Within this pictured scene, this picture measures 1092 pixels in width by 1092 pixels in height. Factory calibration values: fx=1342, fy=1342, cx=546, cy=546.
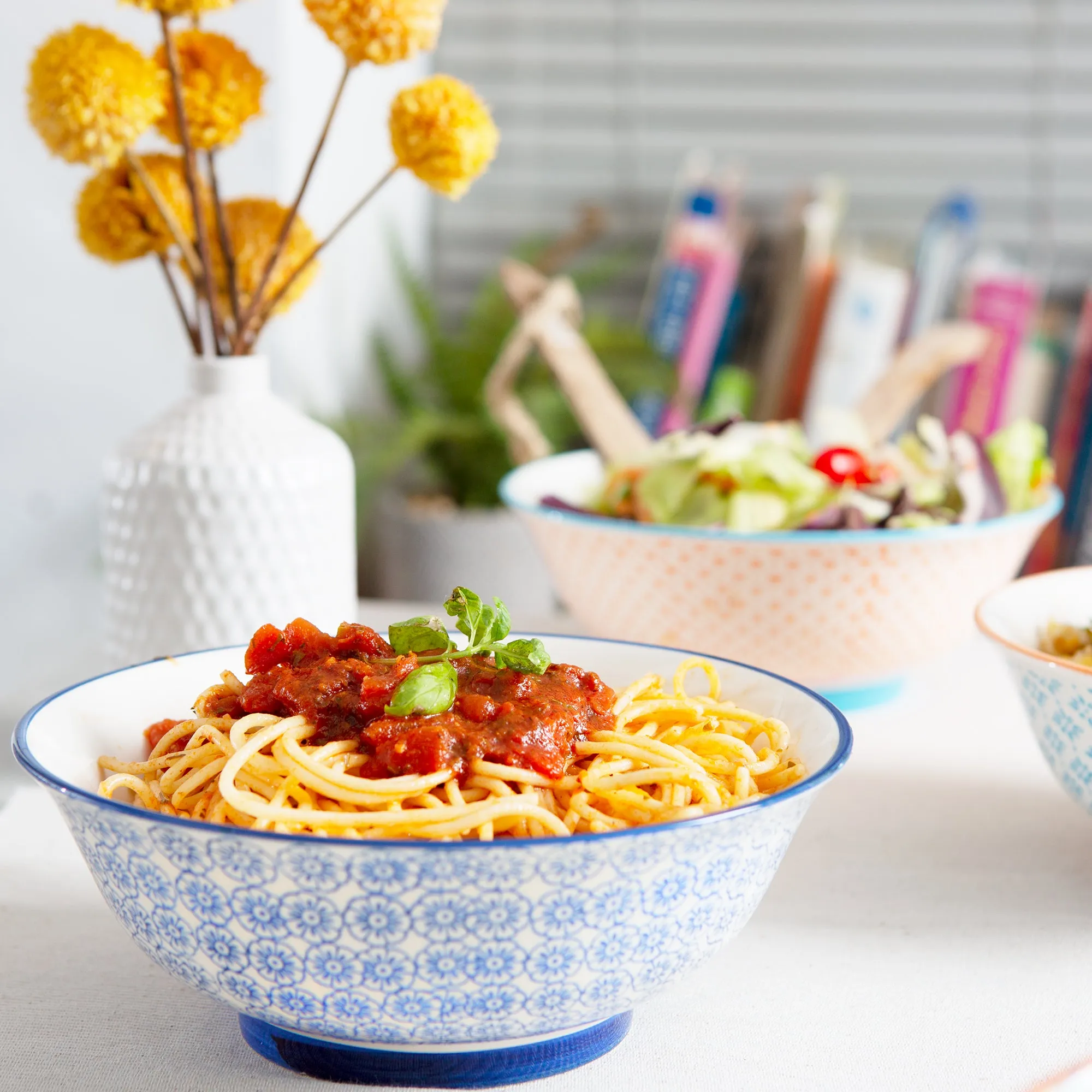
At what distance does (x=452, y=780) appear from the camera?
2.58 feet

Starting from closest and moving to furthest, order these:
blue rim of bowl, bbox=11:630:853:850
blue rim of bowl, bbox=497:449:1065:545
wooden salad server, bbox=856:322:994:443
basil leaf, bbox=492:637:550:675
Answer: blue rim of bowl, bbox=11:630:853:850 < basil leaf, bbox=492:637:550:675 < blue rim of bowl, bbox=497:449:1065:545 < wooden salad server, bbox=856:322:994:443

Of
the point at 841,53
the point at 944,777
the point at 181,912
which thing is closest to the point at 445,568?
the point at 841,53

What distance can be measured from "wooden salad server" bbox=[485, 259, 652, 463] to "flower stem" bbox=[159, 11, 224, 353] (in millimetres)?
489

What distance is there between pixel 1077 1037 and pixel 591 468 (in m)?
0.98

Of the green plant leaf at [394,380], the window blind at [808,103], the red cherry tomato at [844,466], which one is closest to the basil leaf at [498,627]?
the red cherry tomato at [844,466]

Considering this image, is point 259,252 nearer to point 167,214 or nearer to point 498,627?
point 167,214

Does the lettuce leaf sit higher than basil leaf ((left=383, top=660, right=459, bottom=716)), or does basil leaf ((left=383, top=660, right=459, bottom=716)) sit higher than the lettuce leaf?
basil leaf ((left=383, top=660, right=459, bottom=716))

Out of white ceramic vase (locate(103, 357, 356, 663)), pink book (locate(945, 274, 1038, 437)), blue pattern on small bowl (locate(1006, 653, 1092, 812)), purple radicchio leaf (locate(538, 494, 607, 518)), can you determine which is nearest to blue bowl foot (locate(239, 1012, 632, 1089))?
blue pattern on small bowl (locate(1006, 653, 1092, 812))

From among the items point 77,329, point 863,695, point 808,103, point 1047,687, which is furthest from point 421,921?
point 808,103

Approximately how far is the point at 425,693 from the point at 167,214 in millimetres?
593

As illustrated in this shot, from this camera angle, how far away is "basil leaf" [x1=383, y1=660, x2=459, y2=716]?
0.79m

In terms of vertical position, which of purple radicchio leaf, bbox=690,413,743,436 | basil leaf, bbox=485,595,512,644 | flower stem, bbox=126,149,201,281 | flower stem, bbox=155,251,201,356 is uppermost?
flower stem, bbox=126,149,201,281

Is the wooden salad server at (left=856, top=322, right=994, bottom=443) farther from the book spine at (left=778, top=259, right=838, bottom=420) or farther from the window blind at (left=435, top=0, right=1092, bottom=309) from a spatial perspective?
the window blind at (left=435, top=0, right=1092, bottom=309)

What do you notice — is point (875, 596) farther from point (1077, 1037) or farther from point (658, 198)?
point (658, 198)
